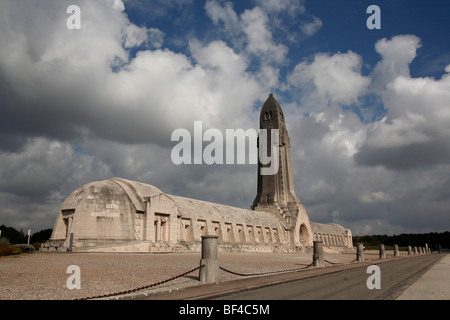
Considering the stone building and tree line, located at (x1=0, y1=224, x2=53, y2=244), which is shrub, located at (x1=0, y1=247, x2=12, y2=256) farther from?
tree line, located at (x1=0, y1=224, x2=53, y2=244)

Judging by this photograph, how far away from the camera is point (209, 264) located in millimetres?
10305

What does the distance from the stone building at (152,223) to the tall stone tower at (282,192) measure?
0.26 m

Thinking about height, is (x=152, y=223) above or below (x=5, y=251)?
above

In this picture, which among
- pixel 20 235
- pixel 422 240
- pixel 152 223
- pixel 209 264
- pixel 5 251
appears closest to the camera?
pixel 209 264

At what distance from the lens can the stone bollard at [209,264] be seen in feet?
33.5

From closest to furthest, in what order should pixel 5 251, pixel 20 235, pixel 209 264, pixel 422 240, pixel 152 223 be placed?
pixel 209 264, pixel 5 251, pixel 152 223, pixel 20 235, pixel 422 240

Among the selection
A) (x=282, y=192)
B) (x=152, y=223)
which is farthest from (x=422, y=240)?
(x=152, y=223)

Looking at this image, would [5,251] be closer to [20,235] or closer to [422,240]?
[20,235]

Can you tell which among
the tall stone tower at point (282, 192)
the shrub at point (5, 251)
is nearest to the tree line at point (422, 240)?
the tall stone tower at point (282, 192)

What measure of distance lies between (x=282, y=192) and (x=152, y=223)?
120 feet

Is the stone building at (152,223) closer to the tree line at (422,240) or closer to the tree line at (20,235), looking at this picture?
the tree line at (20,235)

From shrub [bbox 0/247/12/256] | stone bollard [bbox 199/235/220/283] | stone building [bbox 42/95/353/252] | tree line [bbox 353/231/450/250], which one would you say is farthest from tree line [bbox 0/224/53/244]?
tree line [bbox 353/231/450/250]
